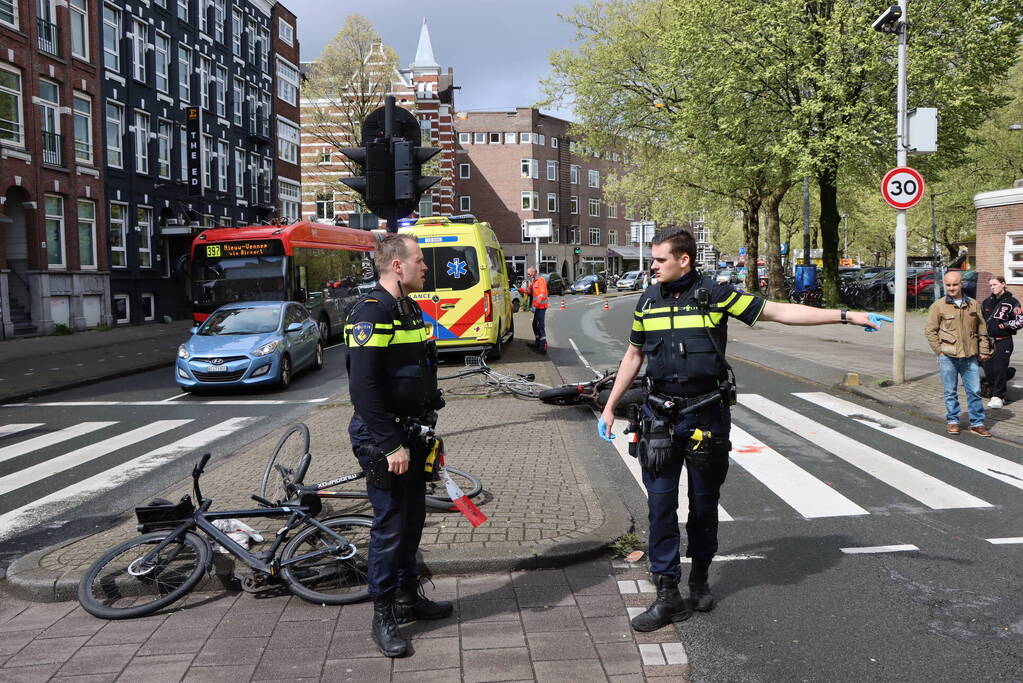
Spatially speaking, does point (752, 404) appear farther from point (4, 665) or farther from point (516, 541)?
point (4, 665)

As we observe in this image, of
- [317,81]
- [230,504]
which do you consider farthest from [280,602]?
[317,81]

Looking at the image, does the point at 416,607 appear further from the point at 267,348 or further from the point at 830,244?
the point at 830,244

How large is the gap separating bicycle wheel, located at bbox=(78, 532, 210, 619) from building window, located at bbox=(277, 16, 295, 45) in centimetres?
4615

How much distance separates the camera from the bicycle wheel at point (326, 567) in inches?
170

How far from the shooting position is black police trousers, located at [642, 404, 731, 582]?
13.3ft

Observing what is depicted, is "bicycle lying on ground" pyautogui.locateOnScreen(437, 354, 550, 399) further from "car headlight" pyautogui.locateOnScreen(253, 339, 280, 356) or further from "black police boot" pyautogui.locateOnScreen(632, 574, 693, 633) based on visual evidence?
"black police boot" pyautogui.locateOnScreen(632, 574, 693, 633)

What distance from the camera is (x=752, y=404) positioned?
37.0ft

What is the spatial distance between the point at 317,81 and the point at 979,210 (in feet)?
99.2

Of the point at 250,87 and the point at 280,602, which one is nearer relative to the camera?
the point at 280,602

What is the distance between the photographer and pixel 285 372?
1359cm

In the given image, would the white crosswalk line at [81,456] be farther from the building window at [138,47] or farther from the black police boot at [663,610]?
the building window at [138,47]

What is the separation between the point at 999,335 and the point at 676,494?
8.37m

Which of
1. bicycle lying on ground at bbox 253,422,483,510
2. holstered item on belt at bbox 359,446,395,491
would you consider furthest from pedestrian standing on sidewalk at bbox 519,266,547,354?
holstered item on belt at bbox 359,446,395,491

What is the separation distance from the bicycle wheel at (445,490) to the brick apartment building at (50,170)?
72.1 feet
